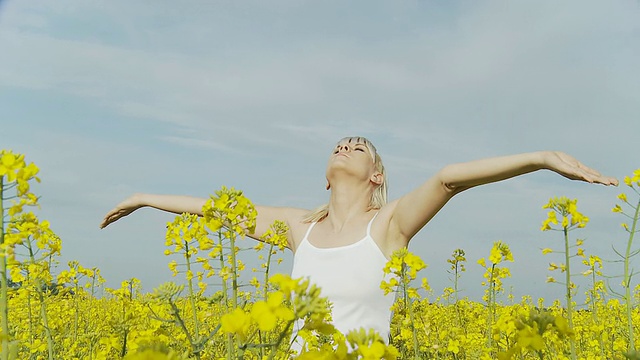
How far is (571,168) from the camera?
2.59 metres

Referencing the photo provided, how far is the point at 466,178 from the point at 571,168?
72 cm

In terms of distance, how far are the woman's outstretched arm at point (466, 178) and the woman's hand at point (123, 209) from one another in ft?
7.79

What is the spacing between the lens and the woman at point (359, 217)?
3299 millimetres

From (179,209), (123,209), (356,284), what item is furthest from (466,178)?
(123,209)

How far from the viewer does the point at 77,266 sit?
13.4ft

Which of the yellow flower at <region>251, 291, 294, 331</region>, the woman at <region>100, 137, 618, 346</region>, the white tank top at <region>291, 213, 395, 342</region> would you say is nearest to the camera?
the yellow flower at <region>251, 291, 294, 331</region>

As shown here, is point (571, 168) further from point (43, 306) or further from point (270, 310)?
point (43, 306)

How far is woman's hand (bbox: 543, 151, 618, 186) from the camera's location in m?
2.50

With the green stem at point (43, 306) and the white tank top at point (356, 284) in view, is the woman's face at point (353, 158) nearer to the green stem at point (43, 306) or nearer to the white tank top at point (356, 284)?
the white tank top at point (356, 284)

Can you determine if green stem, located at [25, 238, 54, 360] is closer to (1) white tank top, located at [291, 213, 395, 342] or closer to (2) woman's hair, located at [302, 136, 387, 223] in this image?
(1) white tank top, located at [291, 213, 395, 342]

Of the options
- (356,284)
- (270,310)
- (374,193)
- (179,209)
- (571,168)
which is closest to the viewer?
(270,310)

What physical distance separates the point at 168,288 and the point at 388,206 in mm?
2535

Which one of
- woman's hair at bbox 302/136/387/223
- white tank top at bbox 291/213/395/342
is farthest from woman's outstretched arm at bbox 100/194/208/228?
white tank top at bbox 291/213/395/342

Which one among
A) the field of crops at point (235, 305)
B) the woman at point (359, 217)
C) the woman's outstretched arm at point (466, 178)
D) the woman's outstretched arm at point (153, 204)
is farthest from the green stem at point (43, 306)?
the woman's outstretched arm at point (466, 178)
